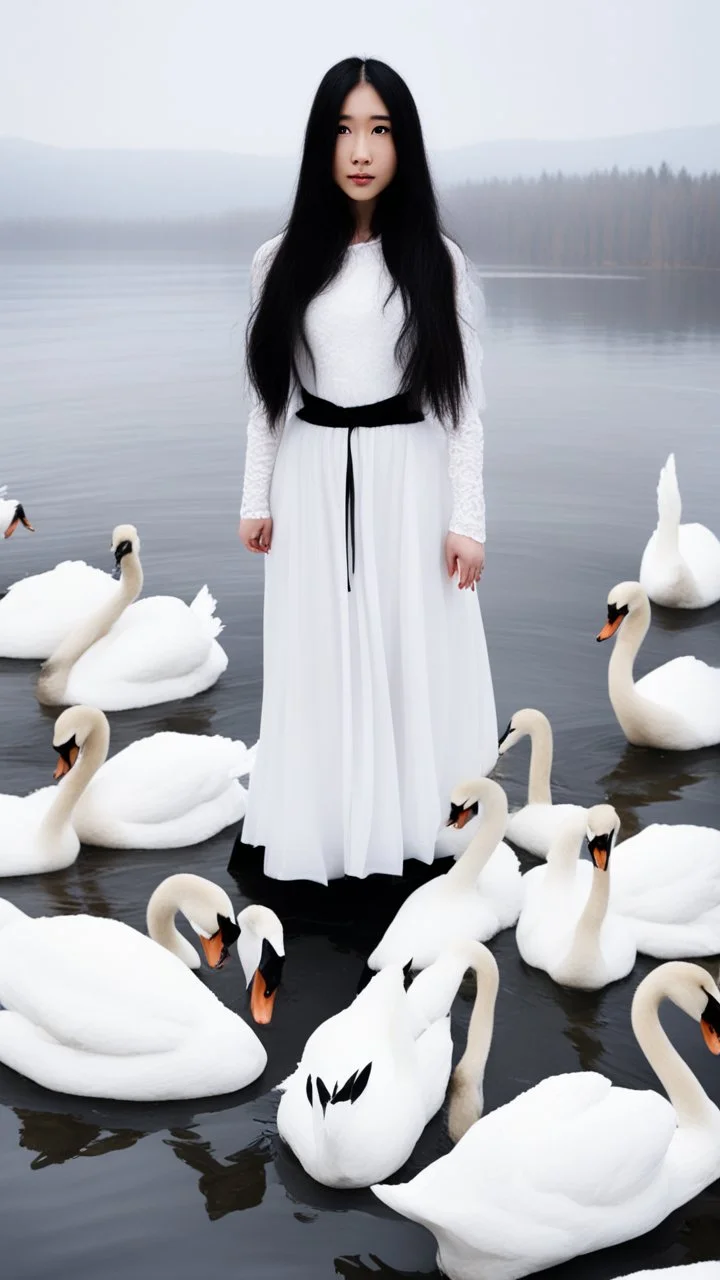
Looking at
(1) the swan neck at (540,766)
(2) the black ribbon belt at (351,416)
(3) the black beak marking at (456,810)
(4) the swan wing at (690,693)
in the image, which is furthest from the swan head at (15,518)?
(3) the black beak marking at (456,810)

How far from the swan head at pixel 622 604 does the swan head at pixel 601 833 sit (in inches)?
74.6

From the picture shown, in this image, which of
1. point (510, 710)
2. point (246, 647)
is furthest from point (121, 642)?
point (510, 710)

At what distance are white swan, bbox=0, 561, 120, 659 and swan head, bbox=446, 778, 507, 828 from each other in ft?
9.18

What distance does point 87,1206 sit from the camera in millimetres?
3467

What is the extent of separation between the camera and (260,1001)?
147 inches

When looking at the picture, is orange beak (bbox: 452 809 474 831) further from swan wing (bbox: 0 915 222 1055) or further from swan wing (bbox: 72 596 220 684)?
swan wing (bbox: 72 596 220 684)

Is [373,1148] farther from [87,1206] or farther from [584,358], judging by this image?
[584,358]

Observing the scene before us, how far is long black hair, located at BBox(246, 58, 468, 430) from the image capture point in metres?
4.19

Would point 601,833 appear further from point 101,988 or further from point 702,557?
point 702,557

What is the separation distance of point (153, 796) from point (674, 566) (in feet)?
11.1

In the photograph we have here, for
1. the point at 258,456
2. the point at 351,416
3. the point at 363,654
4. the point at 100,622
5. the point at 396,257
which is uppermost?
the point at 396,257

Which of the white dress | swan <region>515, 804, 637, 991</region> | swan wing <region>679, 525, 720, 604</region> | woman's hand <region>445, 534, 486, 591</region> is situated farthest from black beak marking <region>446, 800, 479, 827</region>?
swan wing <region>679, 525, 720, 604</region>

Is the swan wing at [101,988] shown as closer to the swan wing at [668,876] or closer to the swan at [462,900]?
the swan at [462,900]

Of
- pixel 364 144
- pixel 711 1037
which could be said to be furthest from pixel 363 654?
pixel 711 1037
